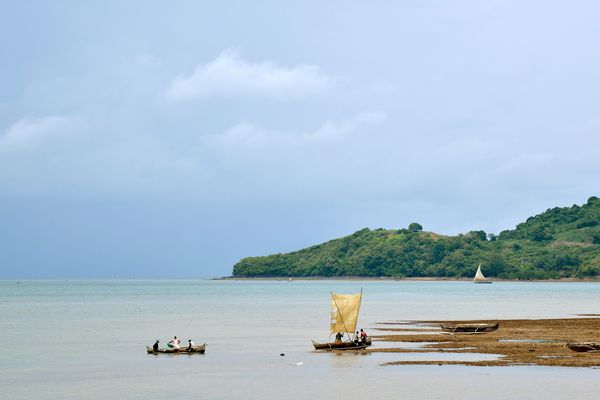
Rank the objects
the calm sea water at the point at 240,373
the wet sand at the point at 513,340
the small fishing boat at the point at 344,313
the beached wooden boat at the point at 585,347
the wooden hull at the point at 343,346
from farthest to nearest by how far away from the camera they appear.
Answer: the small fishing boat at the point at 344,313, the wooden hull at the point at 343,346, the beached wooden boat at the point at 585,347, the wet sand at the point at 513,340, the calm sea water at the point at 240,373

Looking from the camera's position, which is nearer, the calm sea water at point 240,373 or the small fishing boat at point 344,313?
the calm sea water at point 240,373

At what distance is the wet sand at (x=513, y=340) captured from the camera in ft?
198

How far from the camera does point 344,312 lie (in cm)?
7188

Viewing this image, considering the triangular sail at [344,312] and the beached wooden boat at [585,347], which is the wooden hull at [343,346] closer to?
the triangular sail at [344,312]

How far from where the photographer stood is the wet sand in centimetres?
6041

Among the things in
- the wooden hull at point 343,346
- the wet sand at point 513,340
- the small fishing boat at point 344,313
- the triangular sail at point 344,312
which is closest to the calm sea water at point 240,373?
the wooden hull at point 343,346

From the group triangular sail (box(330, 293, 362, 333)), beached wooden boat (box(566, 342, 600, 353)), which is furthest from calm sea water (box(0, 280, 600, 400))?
beached wooden boat (box(566, 342, 600, 353))

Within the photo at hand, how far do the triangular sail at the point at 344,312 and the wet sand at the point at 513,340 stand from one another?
2939 millimetres

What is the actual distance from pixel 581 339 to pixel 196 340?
34.0m

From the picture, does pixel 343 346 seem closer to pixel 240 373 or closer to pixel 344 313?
pixel 344 313

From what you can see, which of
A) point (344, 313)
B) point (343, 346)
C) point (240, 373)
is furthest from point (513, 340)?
point (240, 373)

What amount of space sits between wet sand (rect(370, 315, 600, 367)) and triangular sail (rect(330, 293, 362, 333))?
2939 mm

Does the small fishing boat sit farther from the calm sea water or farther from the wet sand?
the calm sea water

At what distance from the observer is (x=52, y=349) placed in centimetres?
7756
